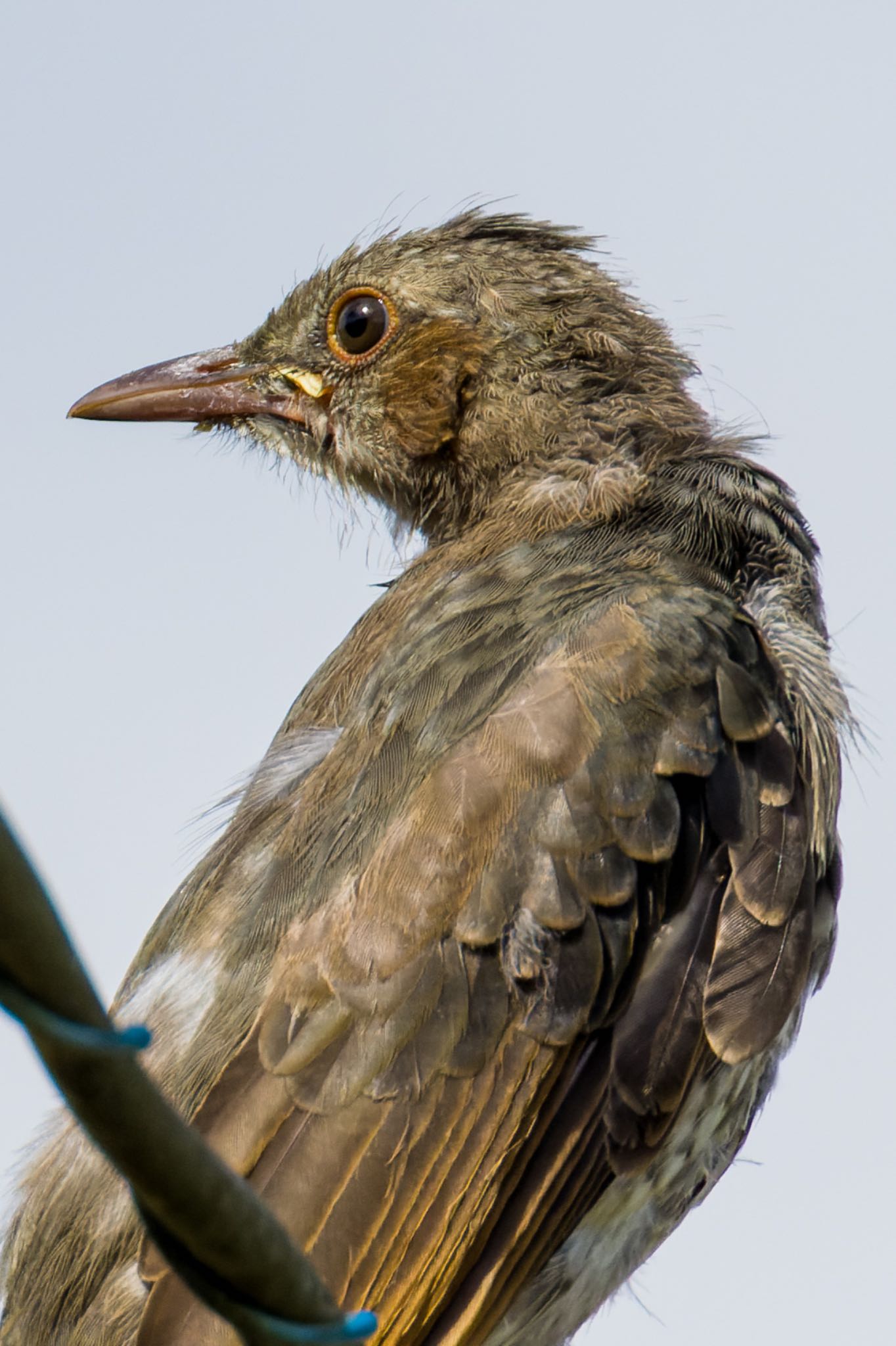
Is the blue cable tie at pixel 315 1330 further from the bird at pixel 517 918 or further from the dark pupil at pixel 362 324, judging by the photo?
the dark pupil at pixel 362 324

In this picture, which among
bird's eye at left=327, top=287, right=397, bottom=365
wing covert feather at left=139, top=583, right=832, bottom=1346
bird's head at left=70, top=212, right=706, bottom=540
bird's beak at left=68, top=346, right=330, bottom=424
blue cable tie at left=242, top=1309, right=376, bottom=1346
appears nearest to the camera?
blue cable tie at left=242, top=1309, right=376, bottom=1346

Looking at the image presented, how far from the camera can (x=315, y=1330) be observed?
7.25ft

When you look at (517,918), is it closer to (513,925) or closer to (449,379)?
(513,925)

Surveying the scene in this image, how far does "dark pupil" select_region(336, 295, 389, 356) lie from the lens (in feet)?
19.7

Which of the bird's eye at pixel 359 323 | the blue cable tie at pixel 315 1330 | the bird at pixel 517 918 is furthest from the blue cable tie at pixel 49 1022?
the bird's eye at pixel 359 323

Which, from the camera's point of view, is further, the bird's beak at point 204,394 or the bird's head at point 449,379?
the bird's beak at point 204,394

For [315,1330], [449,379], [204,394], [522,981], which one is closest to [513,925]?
[522,981]

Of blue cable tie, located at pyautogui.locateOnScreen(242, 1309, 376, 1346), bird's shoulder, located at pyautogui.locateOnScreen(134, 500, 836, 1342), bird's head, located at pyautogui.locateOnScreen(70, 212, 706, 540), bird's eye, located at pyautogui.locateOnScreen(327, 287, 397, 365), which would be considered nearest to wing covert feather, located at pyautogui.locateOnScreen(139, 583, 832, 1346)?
bird's shoulder, located at pyautogui.locateOnScreen(134, 500, 836, 1342)

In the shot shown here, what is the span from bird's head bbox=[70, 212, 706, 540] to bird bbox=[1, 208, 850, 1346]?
4 centimetres

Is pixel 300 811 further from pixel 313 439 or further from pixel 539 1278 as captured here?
pixel 313 439

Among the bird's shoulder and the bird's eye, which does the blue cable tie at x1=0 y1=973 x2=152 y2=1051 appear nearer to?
the bird's shoulder

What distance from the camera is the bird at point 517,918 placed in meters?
4.04

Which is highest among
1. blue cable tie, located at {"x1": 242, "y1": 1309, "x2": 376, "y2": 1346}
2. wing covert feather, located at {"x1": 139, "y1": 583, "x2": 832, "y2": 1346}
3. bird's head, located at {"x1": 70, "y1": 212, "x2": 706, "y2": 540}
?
bird's head, located at {"x1": 70, "y1": 212, "x2": 706, "y2": 540}

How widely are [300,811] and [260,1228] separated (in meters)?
2.67
